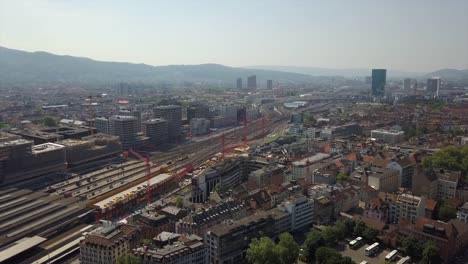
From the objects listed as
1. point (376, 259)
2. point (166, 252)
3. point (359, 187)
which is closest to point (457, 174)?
point (359, 187)

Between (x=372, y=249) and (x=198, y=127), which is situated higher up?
(x=198, y=127)

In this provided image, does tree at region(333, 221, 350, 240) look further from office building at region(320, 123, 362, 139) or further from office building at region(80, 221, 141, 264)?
office building at region(320, 123, 362, 139)

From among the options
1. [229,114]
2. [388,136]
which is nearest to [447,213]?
[388,136]

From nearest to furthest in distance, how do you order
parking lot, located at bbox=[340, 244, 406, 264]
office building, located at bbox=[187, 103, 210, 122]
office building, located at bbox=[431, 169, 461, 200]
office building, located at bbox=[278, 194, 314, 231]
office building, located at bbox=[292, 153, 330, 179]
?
parking lot, located at bbox=[340, 244, 406, 264] → office building, located at bbox=[278, 194, 314, 231] → office building, located at bbox=[431, 169, 461, 200] → office building, located at bbox=[292, 153, 330, 179] → office building, located at bbox=[187, 103, 210, 122]

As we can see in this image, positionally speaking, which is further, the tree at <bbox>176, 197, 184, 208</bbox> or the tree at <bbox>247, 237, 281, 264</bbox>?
the tree at <bbox>176, 197, 184, 208</bbox>

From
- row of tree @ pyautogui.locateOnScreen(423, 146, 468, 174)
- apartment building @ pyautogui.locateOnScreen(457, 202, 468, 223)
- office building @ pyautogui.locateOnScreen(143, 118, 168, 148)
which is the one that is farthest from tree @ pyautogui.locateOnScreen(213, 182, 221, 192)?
office building @ pyautogui.locateOnScreen(143, 118, 168, 148)

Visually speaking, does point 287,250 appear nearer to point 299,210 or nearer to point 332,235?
point 332,235
